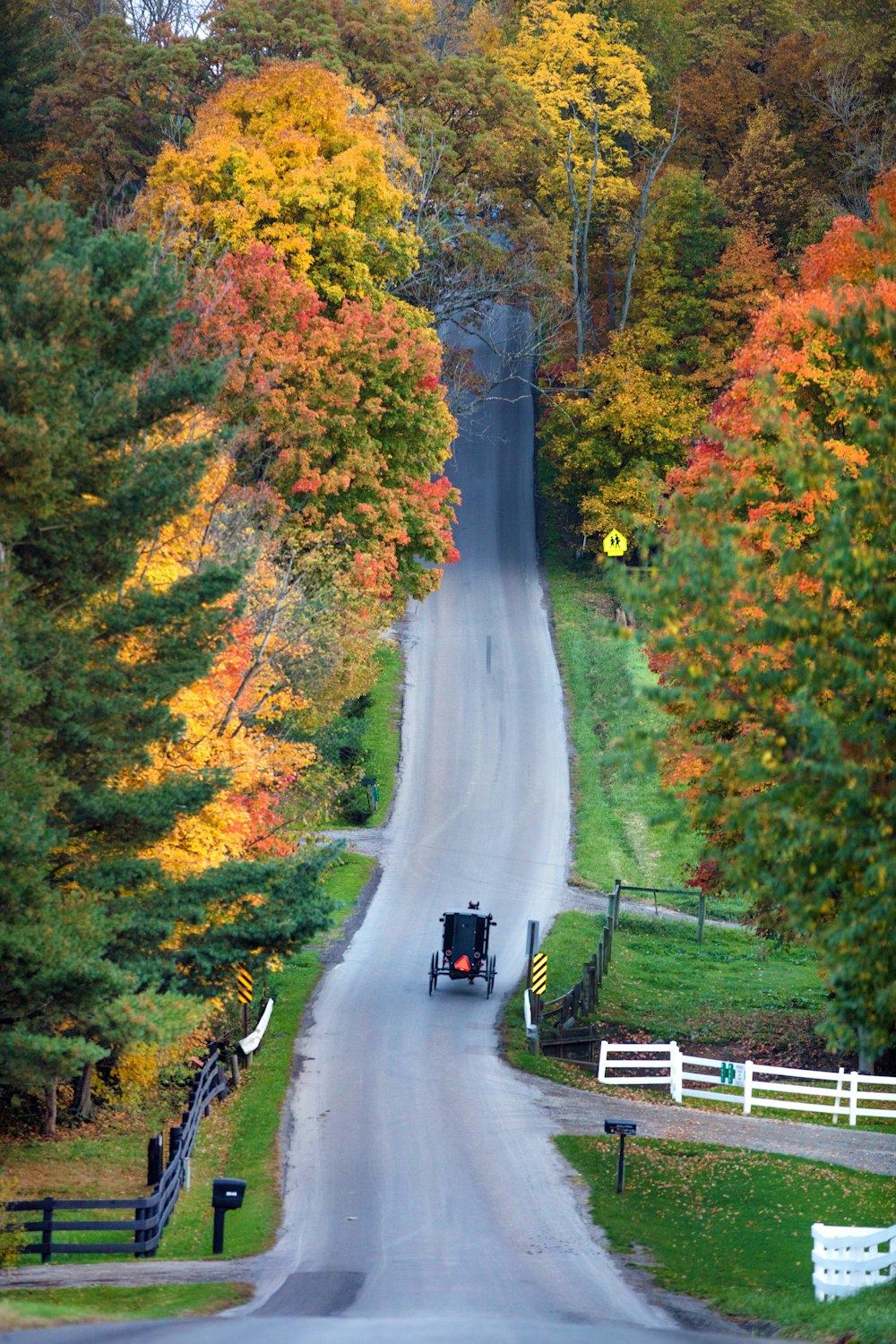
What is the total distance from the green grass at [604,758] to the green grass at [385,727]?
5307 mm

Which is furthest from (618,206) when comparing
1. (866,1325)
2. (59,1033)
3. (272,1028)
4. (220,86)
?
(866,1325)

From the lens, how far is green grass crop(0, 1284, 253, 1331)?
45.0 ft

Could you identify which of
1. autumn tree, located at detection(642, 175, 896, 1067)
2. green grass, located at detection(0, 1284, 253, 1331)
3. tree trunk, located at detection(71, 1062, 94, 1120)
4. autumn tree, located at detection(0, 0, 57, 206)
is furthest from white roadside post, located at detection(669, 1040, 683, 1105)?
autumn tree, located at detection(0, 0, 57, 206)

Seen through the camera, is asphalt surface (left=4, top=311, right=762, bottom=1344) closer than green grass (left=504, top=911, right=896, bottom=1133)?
Yes

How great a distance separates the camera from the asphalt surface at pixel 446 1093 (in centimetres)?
1512

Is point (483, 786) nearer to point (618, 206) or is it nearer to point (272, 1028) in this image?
point (272, 1028)

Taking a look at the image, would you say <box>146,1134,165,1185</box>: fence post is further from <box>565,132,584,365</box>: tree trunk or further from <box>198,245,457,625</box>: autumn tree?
<box>565,132,584,365</box>: tree trunk

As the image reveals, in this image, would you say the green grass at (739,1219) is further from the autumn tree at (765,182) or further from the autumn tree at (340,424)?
the autumn tree at (765,182)

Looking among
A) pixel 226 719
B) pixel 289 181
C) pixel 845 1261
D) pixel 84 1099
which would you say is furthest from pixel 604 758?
pixel 289 181

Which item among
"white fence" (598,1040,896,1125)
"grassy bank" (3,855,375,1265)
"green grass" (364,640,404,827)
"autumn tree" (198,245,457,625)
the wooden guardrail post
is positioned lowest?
"grassy bank" (3,855,375,1265)

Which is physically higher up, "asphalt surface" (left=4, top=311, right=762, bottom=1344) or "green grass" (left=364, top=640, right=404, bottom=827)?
"green grass" (left=364, top=640, right=404, bottom=827)

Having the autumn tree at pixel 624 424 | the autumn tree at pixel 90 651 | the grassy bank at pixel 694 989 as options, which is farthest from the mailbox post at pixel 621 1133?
the autumn tree at pixel 624 424

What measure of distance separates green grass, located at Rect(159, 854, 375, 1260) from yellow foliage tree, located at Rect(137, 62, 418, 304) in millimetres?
19353

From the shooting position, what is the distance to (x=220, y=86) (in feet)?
151
